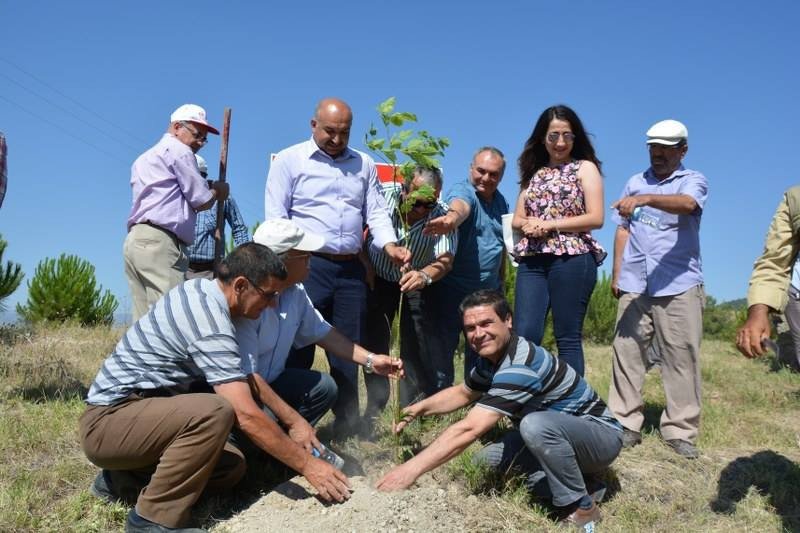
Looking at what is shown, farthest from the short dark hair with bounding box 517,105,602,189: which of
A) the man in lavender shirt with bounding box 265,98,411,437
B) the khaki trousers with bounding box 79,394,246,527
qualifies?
the khaki trousers with bounding box 79,394,246,527

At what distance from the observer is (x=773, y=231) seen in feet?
9.96

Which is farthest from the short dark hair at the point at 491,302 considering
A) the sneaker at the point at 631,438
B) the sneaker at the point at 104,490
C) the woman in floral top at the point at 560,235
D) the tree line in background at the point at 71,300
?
the tree line in background at the point at 71,300

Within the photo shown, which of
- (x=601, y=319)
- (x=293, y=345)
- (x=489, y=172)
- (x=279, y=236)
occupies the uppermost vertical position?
(x=489, y=172)

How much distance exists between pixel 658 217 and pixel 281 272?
8.26 ft

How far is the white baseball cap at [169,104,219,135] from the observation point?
462 centimetres

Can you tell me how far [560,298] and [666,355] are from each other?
881 millimetres

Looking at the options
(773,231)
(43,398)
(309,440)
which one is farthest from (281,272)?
(43,398)

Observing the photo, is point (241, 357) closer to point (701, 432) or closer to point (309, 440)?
Result: point (309, 440)

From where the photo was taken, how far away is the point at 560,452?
3111mm

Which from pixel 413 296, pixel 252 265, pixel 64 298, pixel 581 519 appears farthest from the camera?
pixel 64 298

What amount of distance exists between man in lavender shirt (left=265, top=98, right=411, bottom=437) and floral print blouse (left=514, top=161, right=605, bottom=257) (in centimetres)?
86

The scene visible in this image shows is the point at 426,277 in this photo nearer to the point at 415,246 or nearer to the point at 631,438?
the point at 415,246

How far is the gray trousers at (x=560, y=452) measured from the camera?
311cm

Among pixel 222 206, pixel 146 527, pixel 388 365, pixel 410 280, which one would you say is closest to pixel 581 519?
pixel 388 365
